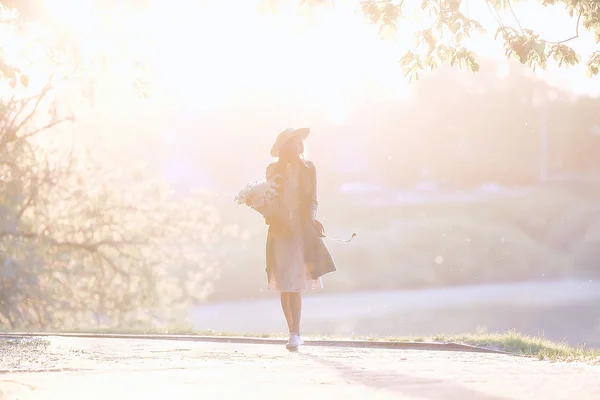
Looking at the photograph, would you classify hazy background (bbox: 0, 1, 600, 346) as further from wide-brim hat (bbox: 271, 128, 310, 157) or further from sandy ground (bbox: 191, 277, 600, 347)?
wide-brim hat (bbox: 271, 128, 310, 157)

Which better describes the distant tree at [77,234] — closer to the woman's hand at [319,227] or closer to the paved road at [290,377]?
the woman's hand at [319,227]

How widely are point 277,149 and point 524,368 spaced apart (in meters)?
4.08

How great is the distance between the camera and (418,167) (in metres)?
80.4

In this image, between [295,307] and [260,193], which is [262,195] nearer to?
[260,193]

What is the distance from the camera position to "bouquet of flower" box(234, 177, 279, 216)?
37.3 ft

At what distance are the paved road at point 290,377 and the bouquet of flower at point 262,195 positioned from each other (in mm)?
1546

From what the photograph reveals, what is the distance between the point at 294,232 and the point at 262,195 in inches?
20.9

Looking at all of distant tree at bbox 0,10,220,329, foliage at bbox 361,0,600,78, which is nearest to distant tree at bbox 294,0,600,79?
foliage at bbox 361,0,600,78

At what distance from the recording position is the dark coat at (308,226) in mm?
11398

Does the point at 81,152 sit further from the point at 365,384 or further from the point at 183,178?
the point at 183,178

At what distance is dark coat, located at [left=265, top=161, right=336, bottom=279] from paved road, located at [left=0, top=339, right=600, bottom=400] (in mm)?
931

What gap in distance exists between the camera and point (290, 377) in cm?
785

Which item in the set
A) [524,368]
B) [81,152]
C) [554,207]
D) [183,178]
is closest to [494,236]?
[554,207]

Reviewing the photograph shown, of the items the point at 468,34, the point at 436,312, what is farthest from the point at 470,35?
the point at 436,312
